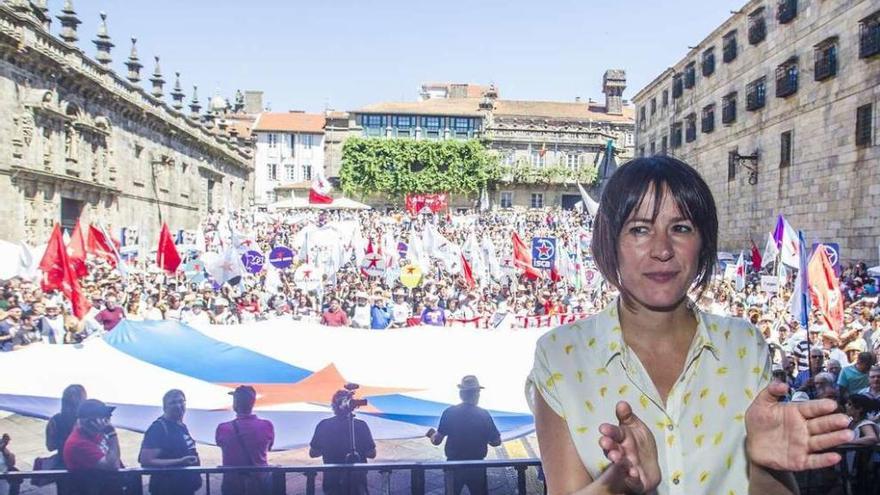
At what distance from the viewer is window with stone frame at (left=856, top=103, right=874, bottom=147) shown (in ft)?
60.1

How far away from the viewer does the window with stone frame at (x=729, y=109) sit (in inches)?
1083

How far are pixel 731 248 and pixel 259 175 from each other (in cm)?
5085

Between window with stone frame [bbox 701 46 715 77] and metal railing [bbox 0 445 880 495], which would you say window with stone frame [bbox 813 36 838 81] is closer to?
window with stone frame [bbox 701 46 715 77]

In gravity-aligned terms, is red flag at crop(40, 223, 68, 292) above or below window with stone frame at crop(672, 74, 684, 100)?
below

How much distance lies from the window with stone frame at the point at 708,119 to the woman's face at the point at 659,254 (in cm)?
3081

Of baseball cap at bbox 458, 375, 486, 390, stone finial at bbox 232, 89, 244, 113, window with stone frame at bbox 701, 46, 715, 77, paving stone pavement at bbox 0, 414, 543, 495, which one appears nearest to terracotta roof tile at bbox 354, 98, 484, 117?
stone finial at bbox 232, 89, 244, 113

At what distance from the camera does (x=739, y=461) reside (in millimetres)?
1652

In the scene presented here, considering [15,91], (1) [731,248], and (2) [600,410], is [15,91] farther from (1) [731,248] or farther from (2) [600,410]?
(1) [731,248]

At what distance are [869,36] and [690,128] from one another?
1428 centimetres

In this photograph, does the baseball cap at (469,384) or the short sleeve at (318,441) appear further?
the baseball cap at (469,384)

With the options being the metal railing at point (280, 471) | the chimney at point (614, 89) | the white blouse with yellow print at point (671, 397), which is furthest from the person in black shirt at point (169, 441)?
the chimney at point (614, 89)

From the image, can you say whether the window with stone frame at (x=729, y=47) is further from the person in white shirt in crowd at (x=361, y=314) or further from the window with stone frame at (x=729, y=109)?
the person in white shirt in crowd at (x=361, y=314)

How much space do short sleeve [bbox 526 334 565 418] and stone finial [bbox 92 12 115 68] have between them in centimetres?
3367

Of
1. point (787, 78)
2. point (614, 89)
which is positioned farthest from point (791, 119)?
point (614, 89)
